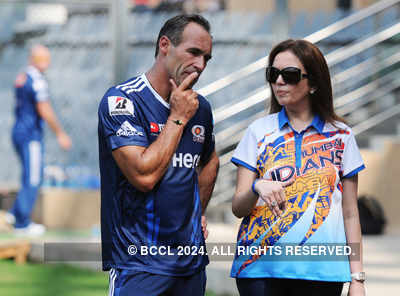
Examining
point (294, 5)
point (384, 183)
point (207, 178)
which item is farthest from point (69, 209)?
point (207, 178)

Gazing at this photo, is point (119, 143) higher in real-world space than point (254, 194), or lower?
higher

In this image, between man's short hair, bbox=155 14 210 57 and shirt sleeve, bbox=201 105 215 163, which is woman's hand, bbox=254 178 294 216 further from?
man's short hair, bbox=155 14 210 57

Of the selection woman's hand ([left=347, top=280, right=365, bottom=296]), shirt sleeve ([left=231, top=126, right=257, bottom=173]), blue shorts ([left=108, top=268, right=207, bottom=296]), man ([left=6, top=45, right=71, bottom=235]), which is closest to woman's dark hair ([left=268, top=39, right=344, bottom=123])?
shirt sleeve ([left=231, top=126, right=257, bottom=173])

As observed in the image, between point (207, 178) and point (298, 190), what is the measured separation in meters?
0.49

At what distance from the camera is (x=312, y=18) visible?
11.4m

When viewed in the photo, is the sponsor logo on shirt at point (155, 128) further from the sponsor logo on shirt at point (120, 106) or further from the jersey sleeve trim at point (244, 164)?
the jersey sleeve trim at point (244, 164)

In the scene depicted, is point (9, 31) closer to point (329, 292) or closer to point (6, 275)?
point (6, 275)

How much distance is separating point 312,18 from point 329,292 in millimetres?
8179

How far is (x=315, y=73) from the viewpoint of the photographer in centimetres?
364

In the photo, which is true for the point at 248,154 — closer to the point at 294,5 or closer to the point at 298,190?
the point at 298,190

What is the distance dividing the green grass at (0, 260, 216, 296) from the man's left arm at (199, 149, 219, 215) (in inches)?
121

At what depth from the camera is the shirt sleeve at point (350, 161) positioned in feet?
11.6

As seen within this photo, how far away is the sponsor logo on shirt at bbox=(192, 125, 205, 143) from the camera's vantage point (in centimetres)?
353

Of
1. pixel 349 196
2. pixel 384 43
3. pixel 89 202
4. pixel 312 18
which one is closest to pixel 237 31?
pixel 312 18
